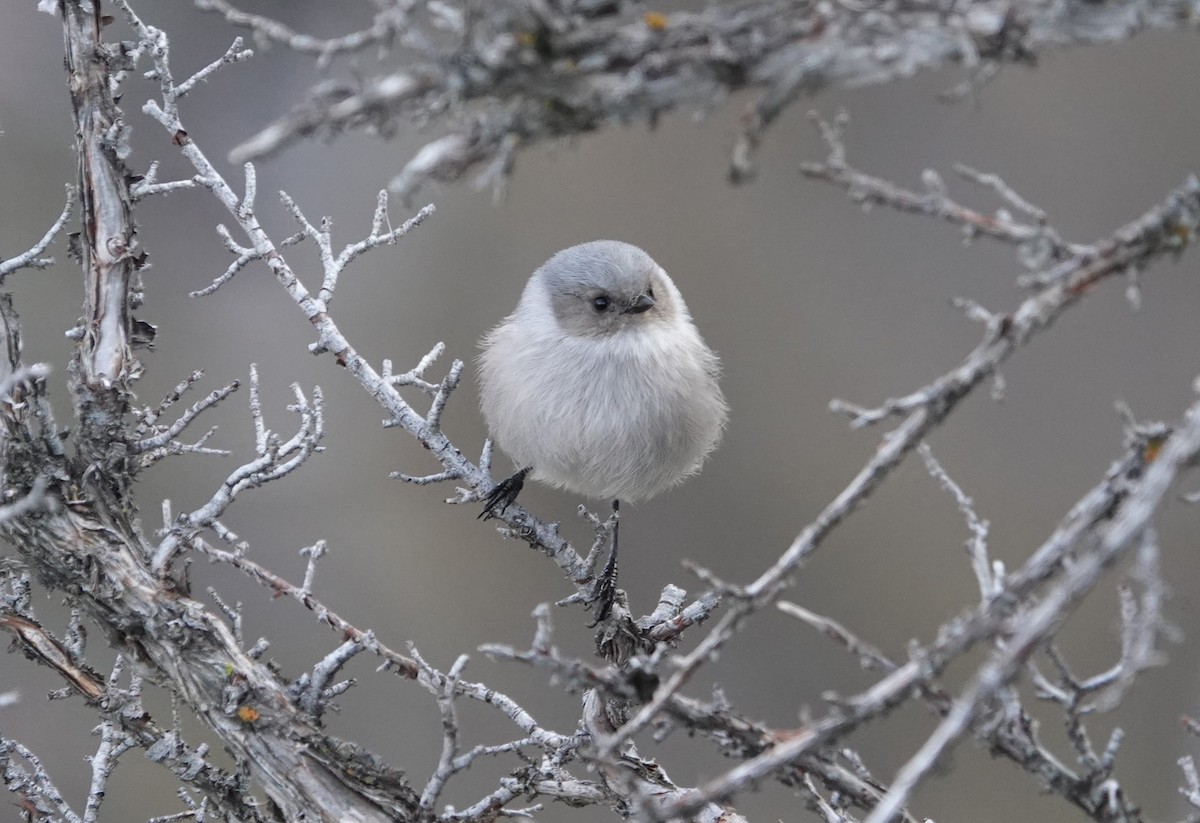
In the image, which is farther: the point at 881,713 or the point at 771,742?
the point at 771,742

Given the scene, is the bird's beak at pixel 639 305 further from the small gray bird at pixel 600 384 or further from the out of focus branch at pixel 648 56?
the out of focus branch at pixel 648 56

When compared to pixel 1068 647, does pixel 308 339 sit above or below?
below

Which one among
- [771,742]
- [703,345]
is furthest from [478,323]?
[771,742]

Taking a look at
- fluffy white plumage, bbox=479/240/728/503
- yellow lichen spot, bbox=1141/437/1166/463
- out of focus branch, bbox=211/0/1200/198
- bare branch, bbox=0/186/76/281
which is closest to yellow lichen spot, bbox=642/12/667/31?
out of focus branch, bbox=211/0/1200/198

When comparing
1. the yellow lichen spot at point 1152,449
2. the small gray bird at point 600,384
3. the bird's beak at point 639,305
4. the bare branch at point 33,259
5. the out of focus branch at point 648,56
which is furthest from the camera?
the bird's beak at point 639,305

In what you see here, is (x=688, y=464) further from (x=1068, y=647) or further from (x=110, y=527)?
(x=1068, y=647)

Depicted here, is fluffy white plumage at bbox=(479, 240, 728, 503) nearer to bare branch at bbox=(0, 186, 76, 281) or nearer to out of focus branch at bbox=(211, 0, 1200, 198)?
bare branch at bbox=(0, 186, 76, 281)

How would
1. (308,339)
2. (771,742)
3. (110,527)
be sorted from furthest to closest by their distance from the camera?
(308,339) < (110,527) < (771,742)

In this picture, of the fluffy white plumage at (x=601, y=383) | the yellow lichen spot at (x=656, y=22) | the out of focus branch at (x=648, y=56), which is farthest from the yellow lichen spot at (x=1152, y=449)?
the fluffy white plumage at (x=601, y=383)
